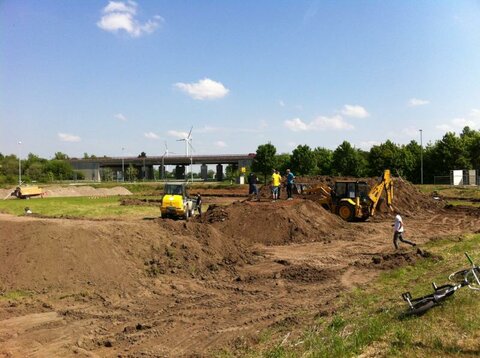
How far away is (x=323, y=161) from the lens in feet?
255

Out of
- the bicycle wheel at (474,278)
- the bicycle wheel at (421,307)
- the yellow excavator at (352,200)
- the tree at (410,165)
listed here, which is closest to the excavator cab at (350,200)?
the yellow excavator at (352,200)

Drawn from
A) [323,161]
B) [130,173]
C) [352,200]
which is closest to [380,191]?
[352,200]

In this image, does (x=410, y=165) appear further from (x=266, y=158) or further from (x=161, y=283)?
(x=161, y=283)

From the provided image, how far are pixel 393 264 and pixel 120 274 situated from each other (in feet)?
26.4

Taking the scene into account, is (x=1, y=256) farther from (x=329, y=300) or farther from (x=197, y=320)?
(x=329, y=300)

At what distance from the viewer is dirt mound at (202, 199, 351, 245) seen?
20.2 metres

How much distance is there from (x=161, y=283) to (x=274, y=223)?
29.6 feet

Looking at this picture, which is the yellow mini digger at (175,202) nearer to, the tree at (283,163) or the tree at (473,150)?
the tree at (473,150)

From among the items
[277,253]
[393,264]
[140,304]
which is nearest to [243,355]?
[140,304]

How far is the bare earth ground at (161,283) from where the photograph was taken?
870 centimetres

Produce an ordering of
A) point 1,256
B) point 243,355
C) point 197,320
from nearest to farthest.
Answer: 1. point 243,355
2. point 197,320
3. point 1,256

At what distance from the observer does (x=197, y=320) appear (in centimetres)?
962

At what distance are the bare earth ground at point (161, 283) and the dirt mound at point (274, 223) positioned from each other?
99 millimetres

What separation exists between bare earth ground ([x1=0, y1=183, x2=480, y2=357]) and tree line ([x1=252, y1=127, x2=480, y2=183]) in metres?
47.7
